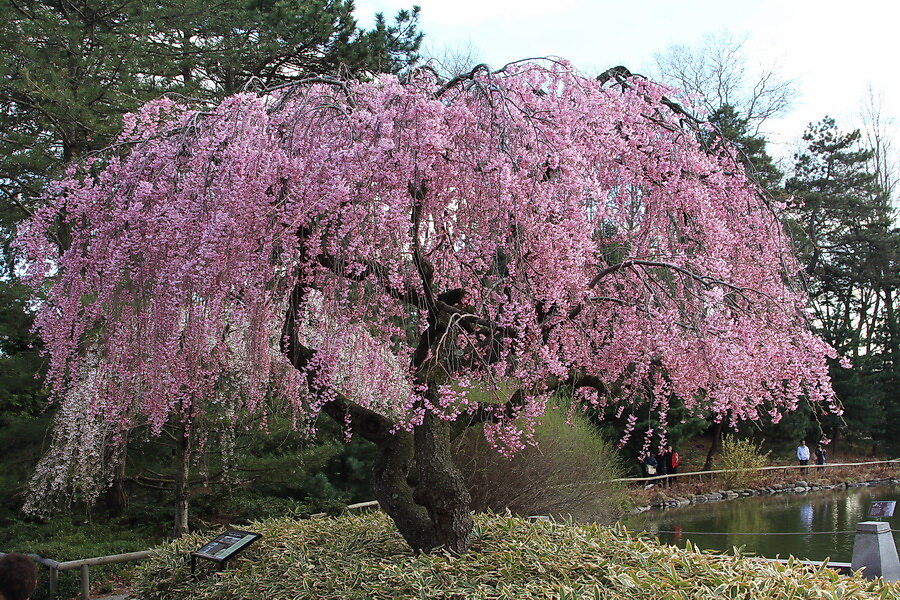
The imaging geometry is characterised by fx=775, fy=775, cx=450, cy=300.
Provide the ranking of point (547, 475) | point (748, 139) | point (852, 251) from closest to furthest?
point (547, 475) < point (748, 139) < point (852, 251)

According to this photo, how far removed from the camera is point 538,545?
4758 millimetres

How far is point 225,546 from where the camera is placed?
5430 mm

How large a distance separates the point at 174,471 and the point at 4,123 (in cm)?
540

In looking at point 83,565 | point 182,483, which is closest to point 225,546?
point 83,565

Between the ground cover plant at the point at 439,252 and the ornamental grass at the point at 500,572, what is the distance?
397 mm

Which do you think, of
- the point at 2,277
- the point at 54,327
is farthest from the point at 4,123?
the point at 54,327

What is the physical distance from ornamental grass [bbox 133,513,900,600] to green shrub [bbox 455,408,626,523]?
2121 millimetres

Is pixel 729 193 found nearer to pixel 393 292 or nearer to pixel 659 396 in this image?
pixel 659 396

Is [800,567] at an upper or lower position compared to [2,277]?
lower

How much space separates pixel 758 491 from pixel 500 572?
14797 mm

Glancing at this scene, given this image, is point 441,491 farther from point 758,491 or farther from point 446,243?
point 758,491

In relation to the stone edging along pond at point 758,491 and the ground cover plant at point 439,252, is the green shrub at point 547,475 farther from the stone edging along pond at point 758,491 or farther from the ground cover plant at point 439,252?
A: the stone edging along pond at point 758,491

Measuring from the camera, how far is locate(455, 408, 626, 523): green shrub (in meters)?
7.95

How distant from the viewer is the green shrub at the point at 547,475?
7.95 metres
